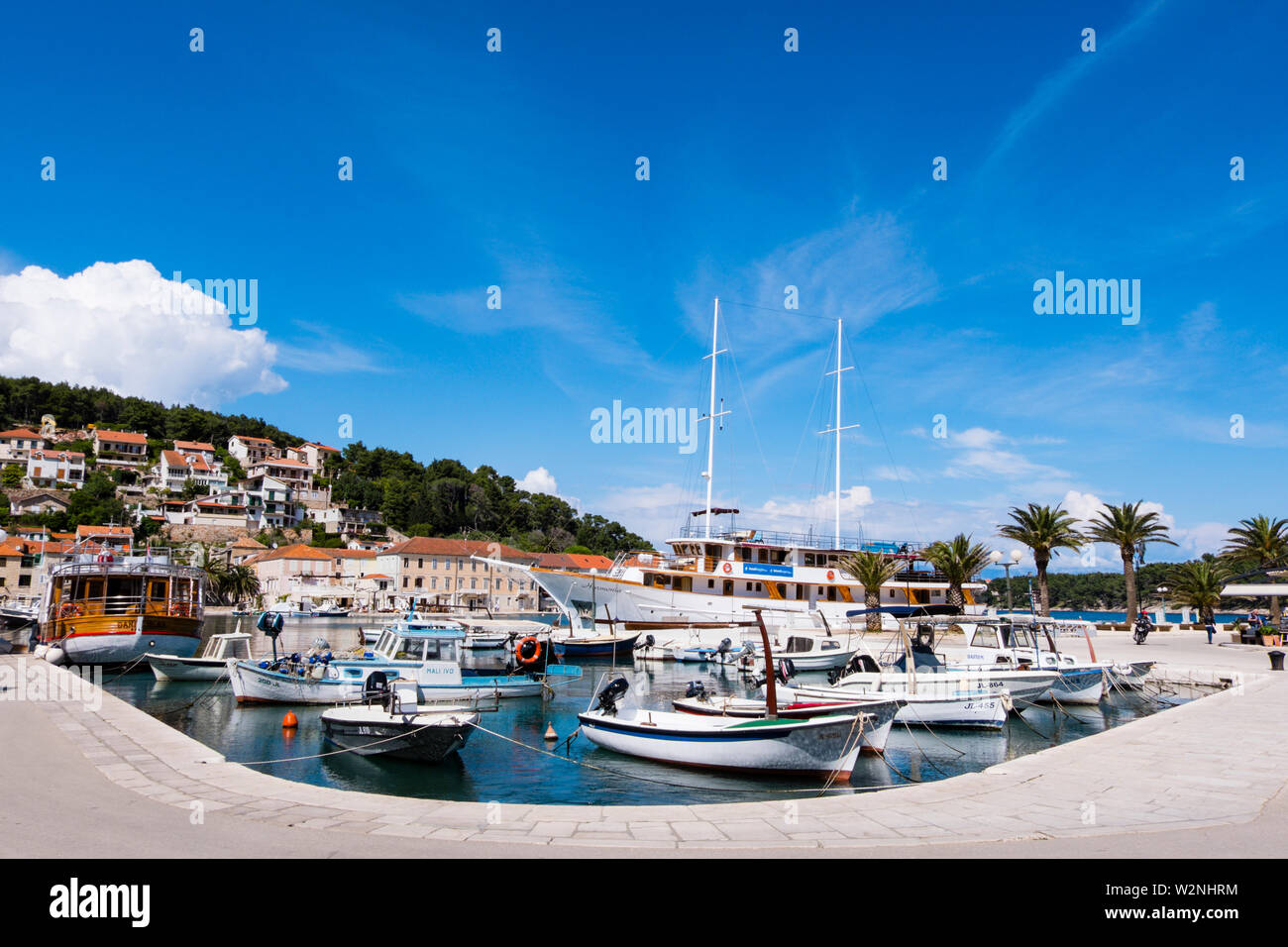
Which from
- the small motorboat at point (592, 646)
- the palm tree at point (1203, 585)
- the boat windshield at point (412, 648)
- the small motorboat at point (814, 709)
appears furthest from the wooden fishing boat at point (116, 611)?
the palm tree at point (1203, 585)

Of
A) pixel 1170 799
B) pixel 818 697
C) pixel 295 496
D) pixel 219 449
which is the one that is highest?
pixel 219 449

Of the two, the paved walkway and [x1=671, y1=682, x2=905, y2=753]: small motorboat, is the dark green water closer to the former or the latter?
[x1=671, y1=682, x2=905, y2=753]: small motorboat

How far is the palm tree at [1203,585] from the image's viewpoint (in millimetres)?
49500

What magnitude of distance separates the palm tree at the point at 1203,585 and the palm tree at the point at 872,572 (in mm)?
20890

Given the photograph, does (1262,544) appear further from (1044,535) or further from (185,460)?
(185,460)

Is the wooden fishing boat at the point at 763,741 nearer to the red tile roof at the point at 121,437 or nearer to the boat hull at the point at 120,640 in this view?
the boat hull at the point at 120,640

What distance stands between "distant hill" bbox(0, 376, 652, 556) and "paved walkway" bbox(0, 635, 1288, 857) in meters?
124

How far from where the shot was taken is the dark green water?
13677 mm

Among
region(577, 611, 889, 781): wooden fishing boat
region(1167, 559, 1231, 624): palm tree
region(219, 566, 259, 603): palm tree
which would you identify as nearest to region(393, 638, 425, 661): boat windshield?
region(577, 611, 889, 781): wooden fishing boat

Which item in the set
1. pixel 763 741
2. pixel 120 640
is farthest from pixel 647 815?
pixel 120 640
